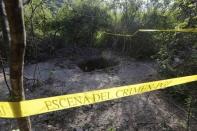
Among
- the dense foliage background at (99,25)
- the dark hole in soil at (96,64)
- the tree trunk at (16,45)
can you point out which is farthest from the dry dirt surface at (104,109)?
the tree trunk at (16,45)

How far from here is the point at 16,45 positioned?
149 cm

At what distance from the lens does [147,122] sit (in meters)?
4.49

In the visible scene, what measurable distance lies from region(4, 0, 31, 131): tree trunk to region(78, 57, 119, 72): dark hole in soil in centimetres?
627

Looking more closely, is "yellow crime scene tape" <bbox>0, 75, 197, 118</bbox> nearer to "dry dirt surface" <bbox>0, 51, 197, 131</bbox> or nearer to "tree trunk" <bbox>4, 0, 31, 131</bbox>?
"tree trunk" <bbox>4, 0, 31, 131</bbox>

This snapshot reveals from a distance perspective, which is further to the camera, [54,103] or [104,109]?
[104,109]

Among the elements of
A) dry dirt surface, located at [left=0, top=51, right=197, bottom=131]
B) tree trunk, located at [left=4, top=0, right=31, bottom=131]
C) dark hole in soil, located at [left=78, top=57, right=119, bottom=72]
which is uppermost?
tree trunk, located at [left=4, top=0, right=31, bottom=131]

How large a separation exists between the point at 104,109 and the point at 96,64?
360 centimetres

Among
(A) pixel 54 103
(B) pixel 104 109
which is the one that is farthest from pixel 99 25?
(A) pixel 54 103

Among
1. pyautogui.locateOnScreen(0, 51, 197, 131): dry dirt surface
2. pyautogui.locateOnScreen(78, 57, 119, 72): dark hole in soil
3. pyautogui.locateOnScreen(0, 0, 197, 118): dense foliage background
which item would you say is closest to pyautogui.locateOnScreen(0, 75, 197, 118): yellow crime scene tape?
pyautogui.locateOnScreen(0, 51, 197, 131): dry dirt surface

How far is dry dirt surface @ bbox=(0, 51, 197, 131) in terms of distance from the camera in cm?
442

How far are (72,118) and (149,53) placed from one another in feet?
14.5

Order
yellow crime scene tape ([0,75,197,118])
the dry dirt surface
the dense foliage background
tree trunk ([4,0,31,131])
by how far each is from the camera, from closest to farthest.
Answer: tree trunk ([4,0,31,131]) < yellow crime scene tape ([0,75,197,118]) < the dry dirt surface < the dense foliage background

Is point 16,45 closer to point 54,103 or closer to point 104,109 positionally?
point 54,103

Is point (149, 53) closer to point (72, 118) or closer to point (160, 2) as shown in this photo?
point (160, 2)
